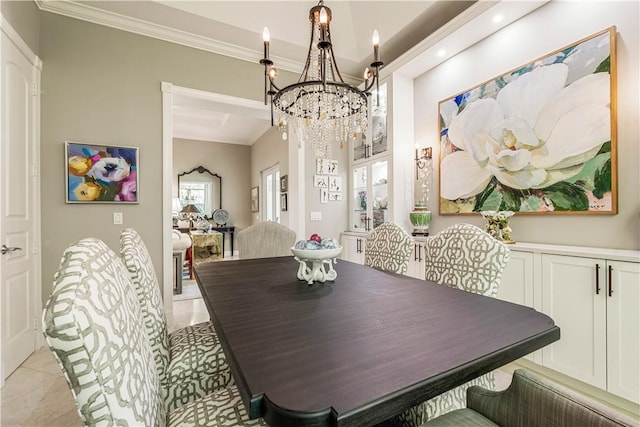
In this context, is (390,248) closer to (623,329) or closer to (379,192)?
(623,329)

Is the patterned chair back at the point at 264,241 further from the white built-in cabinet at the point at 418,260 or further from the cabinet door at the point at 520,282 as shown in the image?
the cabinet door at the point at 520,282

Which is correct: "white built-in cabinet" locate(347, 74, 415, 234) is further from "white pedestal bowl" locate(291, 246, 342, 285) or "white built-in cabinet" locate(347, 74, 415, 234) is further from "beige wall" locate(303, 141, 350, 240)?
"white pedestal bowl" locate(291, 246, 342, 285)

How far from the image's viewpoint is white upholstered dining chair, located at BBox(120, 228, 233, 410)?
1195 mm

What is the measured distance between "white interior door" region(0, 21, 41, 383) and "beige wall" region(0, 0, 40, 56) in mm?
88

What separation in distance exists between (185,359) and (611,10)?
10.9ft

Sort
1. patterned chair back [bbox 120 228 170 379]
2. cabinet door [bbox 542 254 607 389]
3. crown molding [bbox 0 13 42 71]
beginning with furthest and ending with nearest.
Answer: crown molding [bbox 0 13 42 71]
cabinet door [bbox 542 254 607 389]
patterned chair back [bbox 120 228 170 379]

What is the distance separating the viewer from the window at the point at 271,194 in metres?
6.51

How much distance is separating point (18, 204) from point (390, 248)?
116 inches

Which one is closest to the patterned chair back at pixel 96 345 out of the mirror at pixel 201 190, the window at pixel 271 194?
the window at pixel 271 194

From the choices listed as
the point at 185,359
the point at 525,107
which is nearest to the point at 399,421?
the point at 185,359

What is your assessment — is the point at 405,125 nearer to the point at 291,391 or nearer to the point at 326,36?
the point at 326,36

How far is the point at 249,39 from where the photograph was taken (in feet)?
10.5

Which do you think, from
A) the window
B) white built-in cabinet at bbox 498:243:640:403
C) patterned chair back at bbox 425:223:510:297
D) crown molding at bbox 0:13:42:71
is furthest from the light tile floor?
the window

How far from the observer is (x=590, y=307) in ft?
5.90
